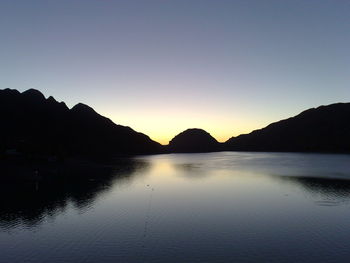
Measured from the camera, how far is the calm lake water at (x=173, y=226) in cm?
4650

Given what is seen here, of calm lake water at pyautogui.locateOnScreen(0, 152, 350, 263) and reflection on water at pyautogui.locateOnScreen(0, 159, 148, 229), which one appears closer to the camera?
calm lake water at pyautogui.locateOnScreen(0, 152, 350, 263)

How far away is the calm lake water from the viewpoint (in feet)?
153

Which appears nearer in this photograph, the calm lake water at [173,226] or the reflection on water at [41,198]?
the calm lake water at [173,226]

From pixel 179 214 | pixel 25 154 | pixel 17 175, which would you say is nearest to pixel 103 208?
pixel 179 214

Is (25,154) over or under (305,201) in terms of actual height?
over

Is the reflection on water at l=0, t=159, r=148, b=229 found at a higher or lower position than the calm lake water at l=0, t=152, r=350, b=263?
higher

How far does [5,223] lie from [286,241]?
2258 inches

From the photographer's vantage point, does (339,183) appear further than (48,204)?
Yes

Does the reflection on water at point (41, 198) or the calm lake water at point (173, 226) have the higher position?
the reflection on water at point (41, 198)

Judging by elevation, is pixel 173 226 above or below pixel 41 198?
below

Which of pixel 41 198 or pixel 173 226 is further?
pixel 41 198

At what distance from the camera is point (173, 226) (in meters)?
62.7

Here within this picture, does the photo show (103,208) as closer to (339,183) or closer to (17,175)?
(17,175)

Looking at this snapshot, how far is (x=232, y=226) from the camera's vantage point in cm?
6241
